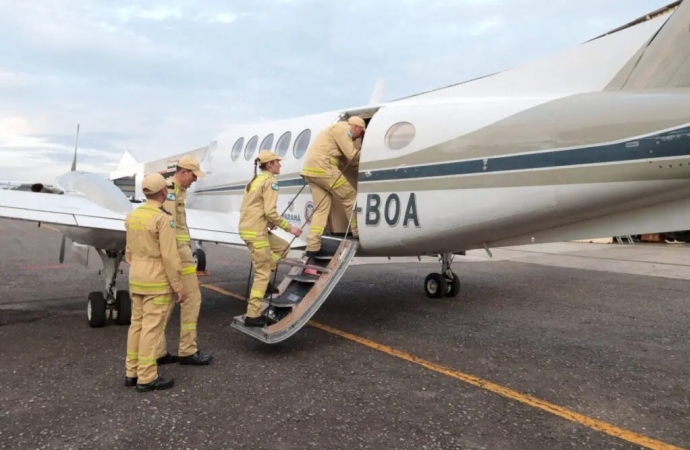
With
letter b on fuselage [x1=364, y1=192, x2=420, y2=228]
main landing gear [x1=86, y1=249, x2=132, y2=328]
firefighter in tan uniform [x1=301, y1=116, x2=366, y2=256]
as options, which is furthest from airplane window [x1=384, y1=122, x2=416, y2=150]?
main landing gear [x1=86, y1=249, x2=132, y2=328]

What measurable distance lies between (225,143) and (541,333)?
6915 millimetres

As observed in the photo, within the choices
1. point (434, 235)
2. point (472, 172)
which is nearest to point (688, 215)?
point (472, 172)

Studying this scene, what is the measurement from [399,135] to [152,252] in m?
3.35

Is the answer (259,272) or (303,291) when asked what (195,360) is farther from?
(303,291)

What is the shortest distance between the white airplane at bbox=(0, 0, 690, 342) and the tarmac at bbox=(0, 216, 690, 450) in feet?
2.63

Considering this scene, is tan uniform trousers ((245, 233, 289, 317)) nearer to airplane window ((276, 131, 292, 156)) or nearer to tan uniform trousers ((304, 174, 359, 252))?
tan uniform trousers ((304, 174, 359, 252))

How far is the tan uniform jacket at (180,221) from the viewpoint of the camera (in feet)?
16.9

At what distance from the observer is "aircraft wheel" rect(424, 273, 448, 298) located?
28.8 feet

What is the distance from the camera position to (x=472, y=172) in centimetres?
554

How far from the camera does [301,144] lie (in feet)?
26.0

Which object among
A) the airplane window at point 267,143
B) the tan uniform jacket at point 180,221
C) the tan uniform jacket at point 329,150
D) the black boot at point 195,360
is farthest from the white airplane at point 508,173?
the airplane window at point 267,143

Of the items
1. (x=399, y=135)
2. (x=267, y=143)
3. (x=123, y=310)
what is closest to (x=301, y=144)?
(x=267, y=143)

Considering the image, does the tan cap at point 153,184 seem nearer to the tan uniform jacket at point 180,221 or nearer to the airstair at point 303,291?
the tan uniform jacket at point 180,221

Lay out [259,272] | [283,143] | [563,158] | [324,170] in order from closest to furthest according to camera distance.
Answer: [563,158] → [259,272] → [324,170] → [283,143]
